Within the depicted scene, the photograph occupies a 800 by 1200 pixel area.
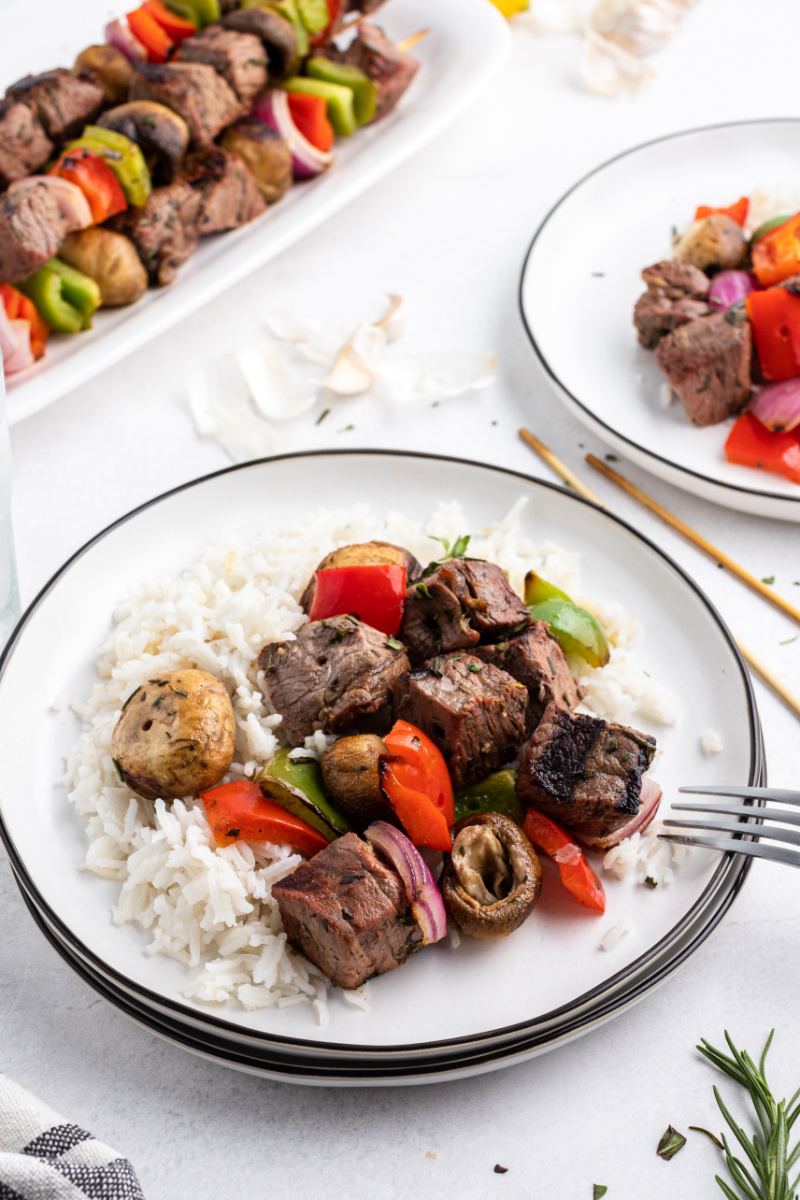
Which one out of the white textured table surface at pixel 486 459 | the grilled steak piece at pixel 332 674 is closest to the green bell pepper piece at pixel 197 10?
the white textured table surface at pixel 486 459

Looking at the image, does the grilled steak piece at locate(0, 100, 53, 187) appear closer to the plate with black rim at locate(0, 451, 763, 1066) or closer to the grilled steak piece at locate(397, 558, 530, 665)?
the plate with black rim at locate(0, 451, 763, 1066)

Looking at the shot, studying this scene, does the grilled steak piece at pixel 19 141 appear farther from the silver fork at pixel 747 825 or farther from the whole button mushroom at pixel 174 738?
the silver fork at pixel 747 825

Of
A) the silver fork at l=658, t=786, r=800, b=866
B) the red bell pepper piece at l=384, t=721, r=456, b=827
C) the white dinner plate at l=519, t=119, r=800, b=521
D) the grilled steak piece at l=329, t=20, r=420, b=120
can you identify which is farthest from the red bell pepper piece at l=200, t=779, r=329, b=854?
the grilled steak piece at l=329, t=20, r=420, b=120

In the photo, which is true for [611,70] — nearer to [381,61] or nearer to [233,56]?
[381,61]

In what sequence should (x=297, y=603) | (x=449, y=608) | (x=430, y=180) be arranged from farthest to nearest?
(x=430, y=180), (x=297, y=603), (x=449, y=608)

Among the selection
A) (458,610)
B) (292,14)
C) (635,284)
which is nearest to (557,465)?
(635,284)

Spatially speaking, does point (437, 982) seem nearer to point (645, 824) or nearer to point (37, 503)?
point (645, 824)

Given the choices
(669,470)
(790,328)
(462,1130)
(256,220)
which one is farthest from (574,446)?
(462,1130)

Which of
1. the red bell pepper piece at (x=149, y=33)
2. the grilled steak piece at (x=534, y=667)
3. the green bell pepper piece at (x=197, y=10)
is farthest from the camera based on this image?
the green bell pepper piece at (x=197, y=10)
